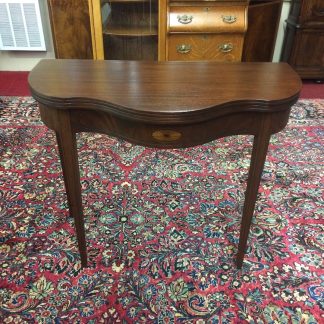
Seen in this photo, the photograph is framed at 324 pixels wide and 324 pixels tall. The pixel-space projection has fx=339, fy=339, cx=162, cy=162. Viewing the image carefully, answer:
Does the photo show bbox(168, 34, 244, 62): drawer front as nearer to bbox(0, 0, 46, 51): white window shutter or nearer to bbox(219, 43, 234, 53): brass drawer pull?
bbox(219, 43, 234, 53): brass drawer pull

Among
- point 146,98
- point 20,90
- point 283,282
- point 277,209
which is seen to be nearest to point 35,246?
point 146,98

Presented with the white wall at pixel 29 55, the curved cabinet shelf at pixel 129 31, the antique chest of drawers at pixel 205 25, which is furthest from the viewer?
the white wall at pixel 29 55

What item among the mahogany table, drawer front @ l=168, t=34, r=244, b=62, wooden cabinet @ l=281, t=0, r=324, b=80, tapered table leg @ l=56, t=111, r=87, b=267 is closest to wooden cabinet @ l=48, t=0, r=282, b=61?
drawer front @ l=168, t=34, r=244, b=62

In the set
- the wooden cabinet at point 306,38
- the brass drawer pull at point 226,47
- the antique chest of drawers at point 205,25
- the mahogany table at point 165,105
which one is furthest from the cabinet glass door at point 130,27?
the mahogany table at point 165,105

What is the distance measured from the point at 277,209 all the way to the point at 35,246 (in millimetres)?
1243

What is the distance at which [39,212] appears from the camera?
178 centimetres

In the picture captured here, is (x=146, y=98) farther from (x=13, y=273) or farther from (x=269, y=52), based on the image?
(x=269, y=52)

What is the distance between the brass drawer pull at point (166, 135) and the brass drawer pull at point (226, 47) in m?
1.97

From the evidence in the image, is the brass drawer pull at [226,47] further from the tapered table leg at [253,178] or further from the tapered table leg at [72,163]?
the tapered table leg at [72,163]

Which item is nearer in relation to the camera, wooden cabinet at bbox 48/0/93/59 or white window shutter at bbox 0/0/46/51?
wooden cabinet at bbox 48/0/93/59

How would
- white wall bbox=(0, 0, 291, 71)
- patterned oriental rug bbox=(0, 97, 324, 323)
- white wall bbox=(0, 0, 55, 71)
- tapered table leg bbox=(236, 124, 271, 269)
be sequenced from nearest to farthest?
tapered table leg bbox=(236, 124, 271, 269) < patterned oriental rug bbox=(0, 97, 324, 323) < white wall bbox=(0, 0, 291, 71) < white wall bbox=(0, 0, 55, 71)

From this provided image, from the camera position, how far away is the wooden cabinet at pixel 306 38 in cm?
305

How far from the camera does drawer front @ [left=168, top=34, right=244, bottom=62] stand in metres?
2.78

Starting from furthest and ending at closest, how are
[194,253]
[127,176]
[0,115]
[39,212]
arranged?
[0,115]
[127,176]
[39,212]
[194,253]
